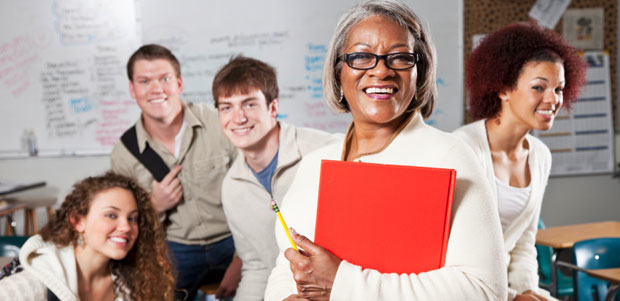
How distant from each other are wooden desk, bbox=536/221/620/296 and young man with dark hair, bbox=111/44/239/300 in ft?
5.60

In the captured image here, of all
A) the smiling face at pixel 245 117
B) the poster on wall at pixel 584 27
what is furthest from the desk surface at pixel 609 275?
the poster on wall at pixel 584 27

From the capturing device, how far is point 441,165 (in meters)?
0.99

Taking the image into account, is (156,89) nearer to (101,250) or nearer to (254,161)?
(254,161)

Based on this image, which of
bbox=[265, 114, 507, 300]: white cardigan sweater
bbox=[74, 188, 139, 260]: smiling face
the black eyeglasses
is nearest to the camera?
bbox=[265, 114, 507, 300]: white cardigan sweater

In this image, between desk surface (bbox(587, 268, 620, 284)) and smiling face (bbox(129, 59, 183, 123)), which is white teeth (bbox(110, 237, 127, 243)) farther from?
desk surface (bbox(587, 268, 620, 284))

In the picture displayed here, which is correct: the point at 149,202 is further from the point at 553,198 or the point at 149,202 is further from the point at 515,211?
the point at 553,198

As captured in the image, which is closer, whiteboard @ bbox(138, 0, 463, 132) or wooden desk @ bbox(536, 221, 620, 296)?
wooden desk @ bbox(536, 221, 620, 296)

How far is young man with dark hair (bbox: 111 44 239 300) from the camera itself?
2.60m

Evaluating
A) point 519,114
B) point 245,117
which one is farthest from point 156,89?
point 519,114

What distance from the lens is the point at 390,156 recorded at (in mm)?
1068

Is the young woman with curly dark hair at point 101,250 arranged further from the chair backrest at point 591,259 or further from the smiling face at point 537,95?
the chair backrest at point 591,259

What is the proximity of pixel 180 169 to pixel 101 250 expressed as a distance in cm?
64

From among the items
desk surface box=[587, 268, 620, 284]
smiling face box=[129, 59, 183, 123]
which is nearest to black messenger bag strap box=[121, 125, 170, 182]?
smiling face box=[129, 59, 183, 123]

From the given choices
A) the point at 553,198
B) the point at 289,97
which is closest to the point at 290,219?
the point at 289,97
